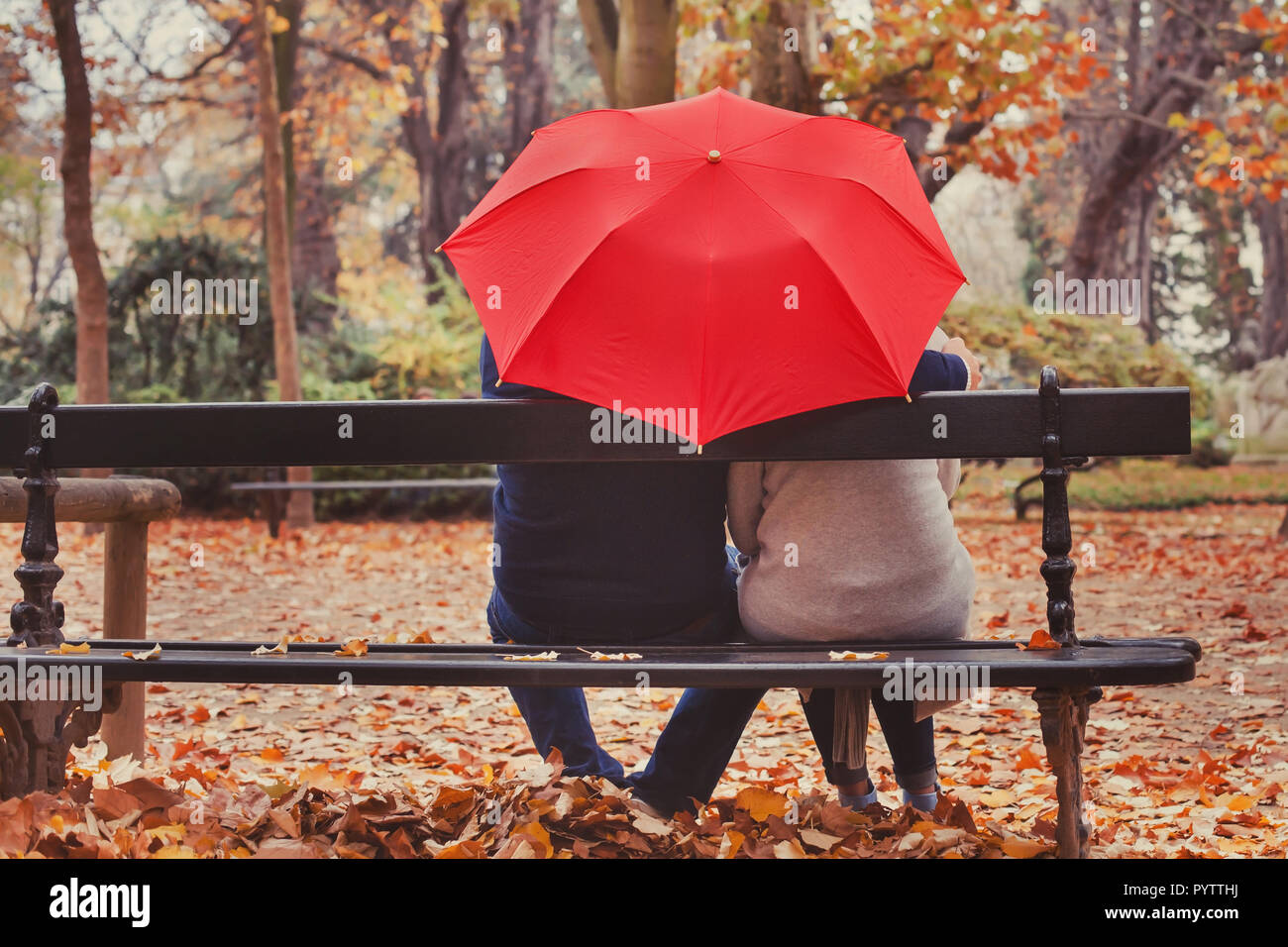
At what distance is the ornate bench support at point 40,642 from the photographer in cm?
279

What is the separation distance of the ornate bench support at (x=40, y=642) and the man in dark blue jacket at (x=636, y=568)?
1032 millimetres

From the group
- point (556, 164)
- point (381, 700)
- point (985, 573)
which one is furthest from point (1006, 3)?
point (556, 164)

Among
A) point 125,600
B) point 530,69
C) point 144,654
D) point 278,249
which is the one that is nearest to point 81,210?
point 278,249

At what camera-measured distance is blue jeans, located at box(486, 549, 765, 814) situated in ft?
9.37

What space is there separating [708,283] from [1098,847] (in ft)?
5.83

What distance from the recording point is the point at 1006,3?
35.7 feet

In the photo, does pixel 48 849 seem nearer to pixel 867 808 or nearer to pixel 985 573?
pixel 867 808

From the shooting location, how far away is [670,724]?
292cm

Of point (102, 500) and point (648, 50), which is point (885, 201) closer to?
point (102, 500)

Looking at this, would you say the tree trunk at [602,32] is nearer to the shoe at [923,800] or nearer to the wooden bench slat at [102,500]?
the wooden bench slat at [102,500]

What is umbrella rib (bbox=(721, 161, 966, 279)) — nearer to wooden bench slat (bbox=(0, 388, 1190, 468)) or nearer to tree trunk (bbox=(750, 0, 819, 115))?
wooden bench slat (bbox=(0, 388, 1190, 468))

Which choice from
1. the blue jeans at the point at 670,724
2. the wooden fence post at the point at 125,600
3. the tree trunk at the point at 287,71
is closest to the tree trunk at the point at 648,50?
the wooden fence post at the point at 125,600

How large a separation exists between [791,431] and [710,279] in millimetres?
363
